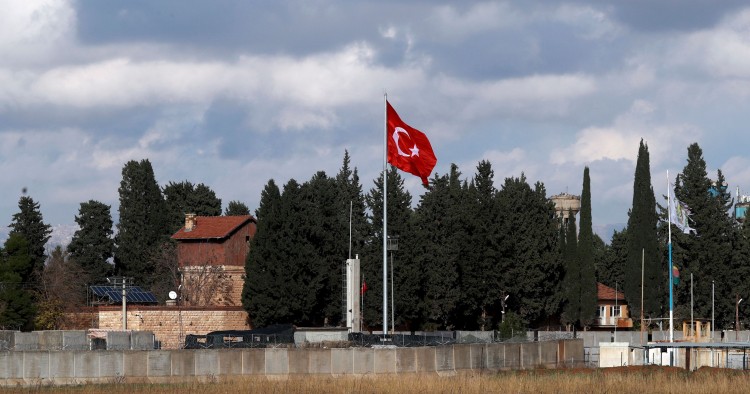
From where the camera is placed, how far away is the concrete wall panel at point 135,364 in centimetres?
4550

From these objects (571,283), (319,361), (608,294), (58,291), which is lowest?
(319,361)

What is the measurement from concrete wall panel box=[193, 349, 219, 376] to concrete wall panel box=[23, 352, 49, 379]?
5866 millimetres

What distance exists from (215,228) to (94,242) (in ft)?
58.9

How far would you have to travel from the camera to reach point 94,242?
112m

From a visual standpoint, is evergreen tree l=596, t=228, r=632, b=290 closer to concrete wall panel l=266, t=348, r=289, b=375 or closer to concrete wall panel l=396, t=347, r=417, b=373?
concrete wall panel l=396, t=347, r=417, b=373

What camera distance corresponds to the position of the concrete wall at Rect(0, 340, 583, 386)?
45.4 metres

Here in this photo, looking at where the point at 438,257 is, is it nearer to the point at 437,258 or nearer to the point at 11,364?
the point at 437,258

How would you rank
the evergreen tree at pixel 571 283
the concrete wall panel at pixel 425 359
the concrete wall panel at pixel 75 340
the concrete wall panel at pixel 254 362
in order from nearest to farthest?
the concrete wall panel at pixel 254 362 < the concrete wall panel at pixel 425 359 < the concrete wall panel at pixel 75 340 < the evergreen tree at pixel 571 283

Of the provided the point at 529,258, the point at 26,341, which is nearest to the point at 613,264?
the point at 529,258

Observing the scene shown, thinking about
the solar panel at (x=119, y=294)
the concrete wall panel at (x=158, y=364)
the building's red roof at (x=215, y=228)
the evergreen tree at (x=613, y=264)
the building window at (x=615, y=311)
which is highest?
the building's red roof at (x=215, y=228)

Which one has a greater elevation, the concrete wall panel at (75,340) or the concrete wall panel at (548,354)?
the concrete wall panel at (75,340)

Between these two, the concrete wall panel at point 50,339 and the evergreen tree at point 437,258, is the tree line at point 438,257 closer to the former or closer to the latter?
the evergreen tree at point 437,258

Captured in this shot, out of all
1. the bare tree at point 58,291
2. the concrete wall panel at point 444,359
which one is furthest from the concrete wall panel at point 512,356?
the bare tree at point 58,291

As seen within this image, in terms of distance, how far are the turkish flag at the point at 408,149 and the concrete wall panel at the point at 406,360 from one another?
23.1ft
